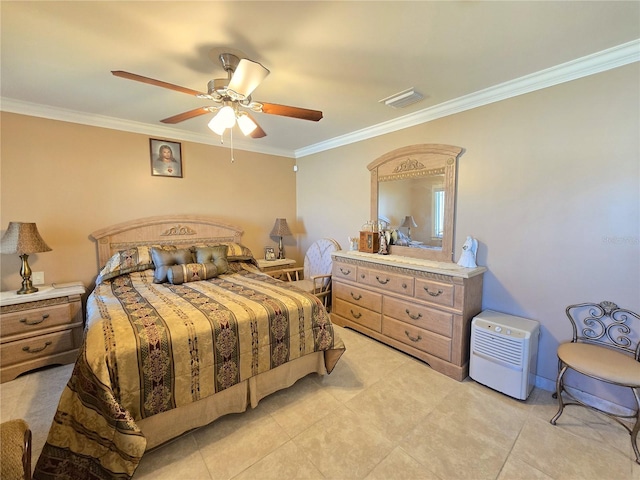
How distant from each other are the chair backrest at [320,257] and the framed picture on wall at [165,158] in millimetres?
2181

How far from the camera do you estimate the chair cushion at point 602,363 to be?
1.68 metres

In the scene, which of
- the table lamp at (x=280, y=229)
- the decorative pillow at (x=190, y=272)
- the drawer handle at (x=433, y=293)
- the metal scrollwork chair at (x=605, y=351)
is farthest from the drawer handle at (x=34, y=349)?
the metal scrollwork chair at (x=605, y=351)

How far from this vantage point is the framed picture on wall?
11.6 feet

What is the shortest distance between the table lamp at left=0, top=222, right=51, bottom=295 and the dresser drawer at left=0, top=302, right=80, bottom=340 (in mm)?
229

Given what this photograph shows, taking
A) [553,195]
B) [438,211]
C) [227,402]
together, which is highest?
[553,195]

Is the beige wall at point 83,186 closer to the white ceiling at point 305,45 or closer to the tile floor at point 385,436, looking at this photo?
the white ceiling at point 305,45

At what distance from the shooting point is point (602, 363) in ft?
5.91

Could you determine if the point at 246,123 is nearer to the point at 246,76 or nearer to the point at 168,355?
the point at 246,76

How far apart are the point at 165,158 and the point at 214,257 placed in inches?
59.9

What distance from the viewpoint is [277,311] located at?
2.19 metres

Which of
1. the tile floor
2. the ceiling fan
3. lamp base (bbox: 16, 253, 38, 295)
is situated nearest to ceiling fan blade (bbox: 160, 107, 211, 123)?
the ceiling fan

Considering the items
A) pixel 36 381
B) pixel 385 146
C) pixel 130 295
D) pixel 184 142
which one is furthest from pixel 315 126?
pixel 36 381

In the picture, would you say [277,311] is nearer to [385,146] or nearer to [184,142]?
[385,146]

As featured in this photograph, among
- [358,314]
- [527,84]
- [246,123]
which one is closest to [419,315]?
[358,314]
